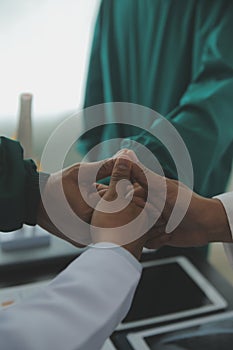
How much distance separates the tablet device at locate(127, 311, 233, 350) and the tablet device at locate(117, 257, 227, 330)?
27 millimetres

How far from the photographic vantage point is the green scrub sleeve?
3.51ft

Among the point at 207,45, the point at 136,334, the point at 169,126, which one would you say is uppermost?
the point at 207,45

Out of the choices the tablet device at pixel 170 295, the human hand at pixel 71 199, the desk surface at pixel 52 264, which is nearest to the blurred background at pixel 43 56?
the desk surface at pixel 52 264

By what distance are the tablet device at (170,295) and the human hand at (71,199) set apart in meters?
0.20

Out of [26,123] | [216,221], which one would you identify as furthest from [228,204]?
[26,123]

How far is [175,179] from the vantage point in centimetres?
97

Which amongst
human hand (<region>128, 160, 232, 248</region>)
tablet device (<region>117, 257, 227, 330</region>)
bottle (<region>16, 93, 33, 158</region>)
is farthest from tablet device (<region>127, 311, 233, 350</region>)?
bottle (<region>16, 93, 33, 158</region>)

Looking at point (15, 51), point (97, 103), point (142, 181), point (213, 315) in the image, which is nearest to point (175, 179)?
point (142, 181)

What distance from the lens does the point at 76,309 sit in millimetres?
622

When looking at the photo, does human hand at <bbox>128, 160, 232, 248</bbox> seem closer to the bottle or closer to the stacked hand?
the stacked hand

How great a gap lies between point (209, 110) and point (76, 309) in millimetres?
571

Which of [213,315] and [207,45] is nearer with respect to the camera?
[213,315]

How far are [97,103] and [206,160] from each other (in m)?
0.44

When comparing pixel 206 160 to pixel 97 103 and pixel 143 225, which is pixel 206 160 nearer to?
pixel 143 225
